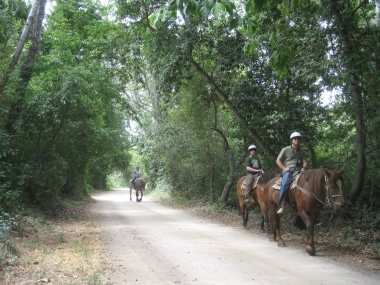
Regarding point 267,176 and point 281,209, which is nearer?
point 281,209

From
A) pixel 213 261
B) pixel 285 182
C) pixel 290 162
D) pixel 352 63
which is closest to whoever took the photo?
pixel 213 261

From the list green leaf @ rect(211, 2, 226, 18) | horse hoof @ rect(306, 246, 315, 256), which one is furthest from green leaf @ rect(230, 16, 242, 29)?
horse hoof @ rect(306, 246, 315, 256)

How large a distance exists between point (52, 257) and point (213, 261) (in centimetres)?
335

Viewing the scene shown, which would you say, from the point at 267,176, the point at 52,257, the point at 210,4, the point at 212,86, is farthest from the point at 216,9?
the point at 212,86

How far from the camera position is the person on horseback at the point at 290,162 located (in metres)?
8.32

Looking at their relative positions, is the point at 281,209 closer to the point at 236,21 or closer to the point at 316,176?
the point at 316,176

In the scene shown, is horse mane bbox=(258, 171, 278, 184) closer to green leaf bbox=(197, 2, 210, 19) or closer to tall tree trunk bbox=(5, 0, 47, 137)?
green leaf bbox=(197, 2, 210, 19)

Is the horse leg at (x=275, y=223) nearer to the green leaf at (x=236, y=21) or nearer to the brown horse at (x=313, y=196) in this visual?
the brown horse at (x=313, y=196)

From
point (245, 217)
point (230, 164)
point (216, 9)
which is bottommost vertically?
point (245, 217)

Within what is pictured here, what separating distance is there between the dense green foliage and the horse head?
9.56ft

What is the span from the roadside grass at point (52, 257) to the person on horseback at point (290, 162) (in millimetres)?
4481

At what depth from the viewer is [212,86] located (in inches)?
550

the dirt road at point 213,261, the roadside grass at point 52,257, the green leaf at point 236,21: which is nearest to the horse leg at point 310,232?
the dirt road at point 213,261

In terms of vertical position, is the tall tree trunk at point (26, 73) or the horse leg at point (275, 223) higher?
the tall tree trunk at point (26, 73)
